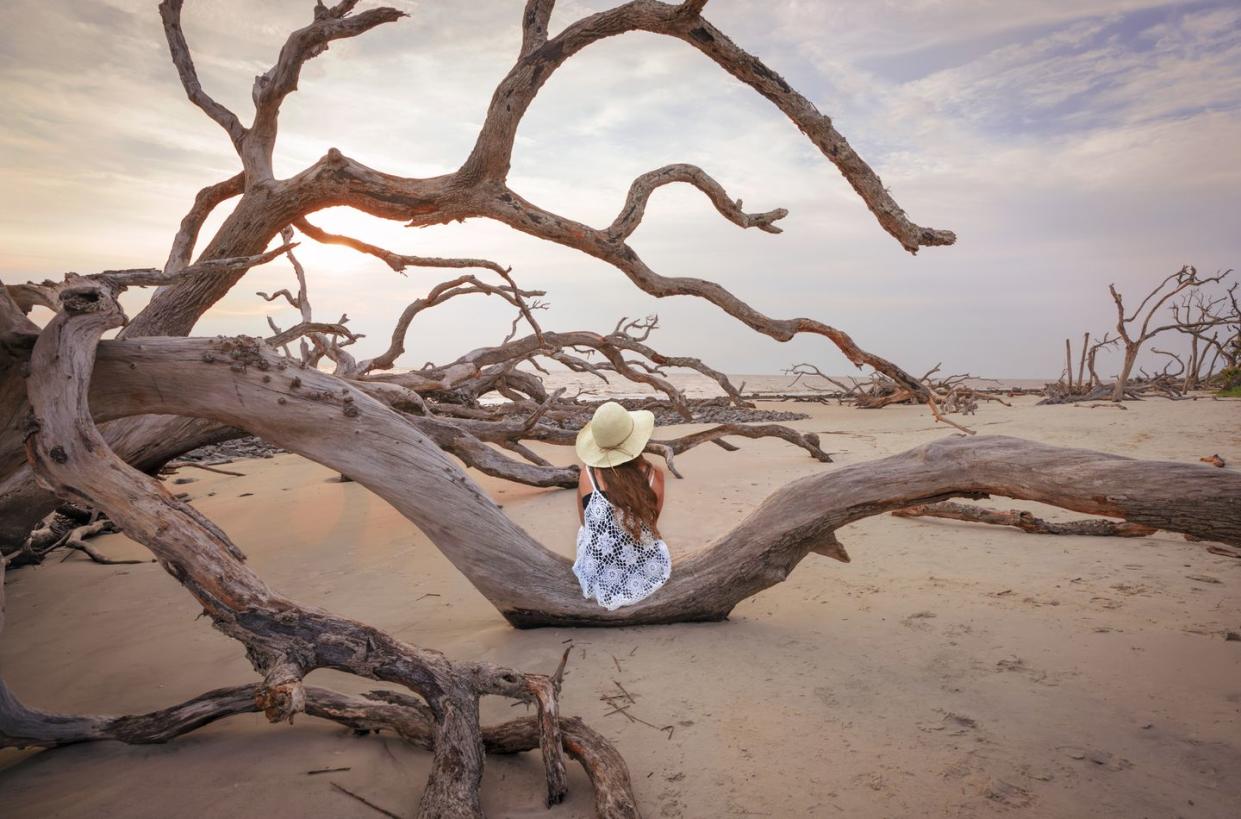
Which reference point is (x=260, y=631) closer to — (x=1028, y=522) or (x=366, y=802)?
(x=366, y=802)

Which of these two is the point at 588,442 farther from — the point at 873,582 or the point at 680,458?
the point at 680,458

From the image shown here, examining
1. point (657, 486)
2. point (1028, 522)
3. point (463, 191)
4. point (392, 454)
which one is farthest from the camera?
point (1028, 522)

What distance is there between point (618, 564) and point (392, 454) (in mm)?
1296

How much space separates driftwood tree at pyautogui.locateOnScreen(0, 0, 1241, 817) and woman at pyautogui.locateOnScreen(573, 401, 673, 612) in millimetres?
103

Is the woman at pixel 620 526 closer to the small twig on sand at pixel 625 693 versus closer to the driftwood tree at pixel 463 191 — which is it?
the small twig on sand at pixel 625 693

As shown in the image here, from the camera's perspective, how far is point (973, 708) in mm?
2568

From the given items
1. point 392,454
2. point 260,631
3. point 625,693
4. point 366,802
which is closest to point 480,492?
point 392,454

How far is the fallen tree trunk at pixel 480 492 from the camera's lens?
3.01 metres

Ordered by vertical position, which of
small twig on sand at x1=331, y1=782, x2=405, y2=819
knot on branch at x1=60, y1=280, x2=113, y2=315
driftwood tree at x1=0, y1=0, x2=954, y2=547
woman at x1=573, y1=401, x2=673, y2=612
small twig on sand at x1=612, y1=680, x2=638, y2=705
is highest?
driftwood tree at x1=0, y1=0, x2=954, y2=547

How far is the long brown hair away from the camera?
3617 millimetres

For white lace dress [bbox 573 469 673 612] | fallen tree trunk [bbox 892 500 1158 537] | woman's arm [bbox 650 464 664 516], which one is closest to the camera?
white lace dress [bbox 573 469 673 612]

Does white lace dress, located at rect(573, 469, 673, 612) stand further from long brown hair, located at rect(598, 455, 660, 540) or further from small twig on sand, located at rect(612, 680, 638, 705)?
small twig on sand, located at rect(612, 680, 638, 705)

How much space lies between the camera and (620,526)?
11.8 ft

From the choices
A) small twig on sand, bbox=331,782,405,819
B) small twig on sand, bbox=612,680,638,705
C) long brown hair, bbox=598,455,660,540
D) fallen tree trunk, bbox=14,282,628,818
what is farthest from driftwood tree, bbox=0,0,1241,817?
small twig on sand, bbox=612,680,638,705
